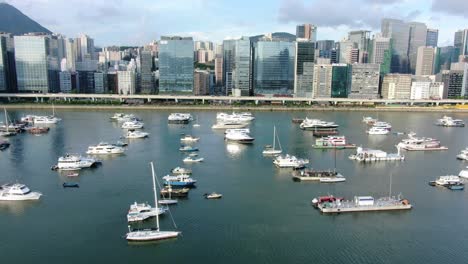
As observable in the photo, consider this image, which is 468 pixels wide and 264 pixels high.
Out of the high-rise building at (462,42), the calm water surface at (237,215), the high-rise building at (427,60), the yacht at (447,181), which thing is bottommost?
the calm water surface at (237,215)

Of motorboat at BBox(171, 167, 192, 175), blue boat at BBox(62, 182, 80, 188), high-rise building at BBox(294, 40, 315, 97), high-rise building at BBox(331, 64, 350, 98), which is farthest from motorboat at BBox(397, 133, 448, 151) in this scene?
high-rise building at BBox(294, 40, 315, 97)

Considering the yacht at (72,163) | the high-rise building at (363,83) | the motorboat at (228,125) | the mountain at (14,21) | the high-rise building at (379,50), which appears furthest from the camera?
the mountain at (14,21)

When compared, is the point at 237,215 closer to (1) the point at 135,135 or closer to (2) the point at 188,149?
(2) the point at 188,149

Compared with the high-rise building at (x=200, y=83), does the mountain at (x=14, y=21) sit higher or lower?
higher

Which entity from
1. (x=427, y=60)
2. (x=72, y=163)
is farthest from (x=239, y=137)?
(x=427, y=60)

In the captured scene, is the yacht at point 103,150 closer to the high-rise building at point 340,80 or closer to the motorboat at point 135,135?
the motorboat at point 135,135

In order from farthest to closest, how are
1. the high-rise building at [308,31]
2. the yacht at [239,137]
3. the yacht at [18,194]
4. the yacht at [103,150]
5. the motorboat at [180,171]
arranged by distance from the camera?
1. the high-rise building at [308,31]
2. the yacht at [239,137]
3. the yacht at [103,150]
4. the motorboat at [180,171]
5. the yacht at [18,194]

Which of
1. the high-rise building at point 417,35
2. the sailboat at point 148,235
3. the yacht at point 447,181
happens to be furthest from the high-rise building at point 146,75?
the high-rise building at point 417,35
